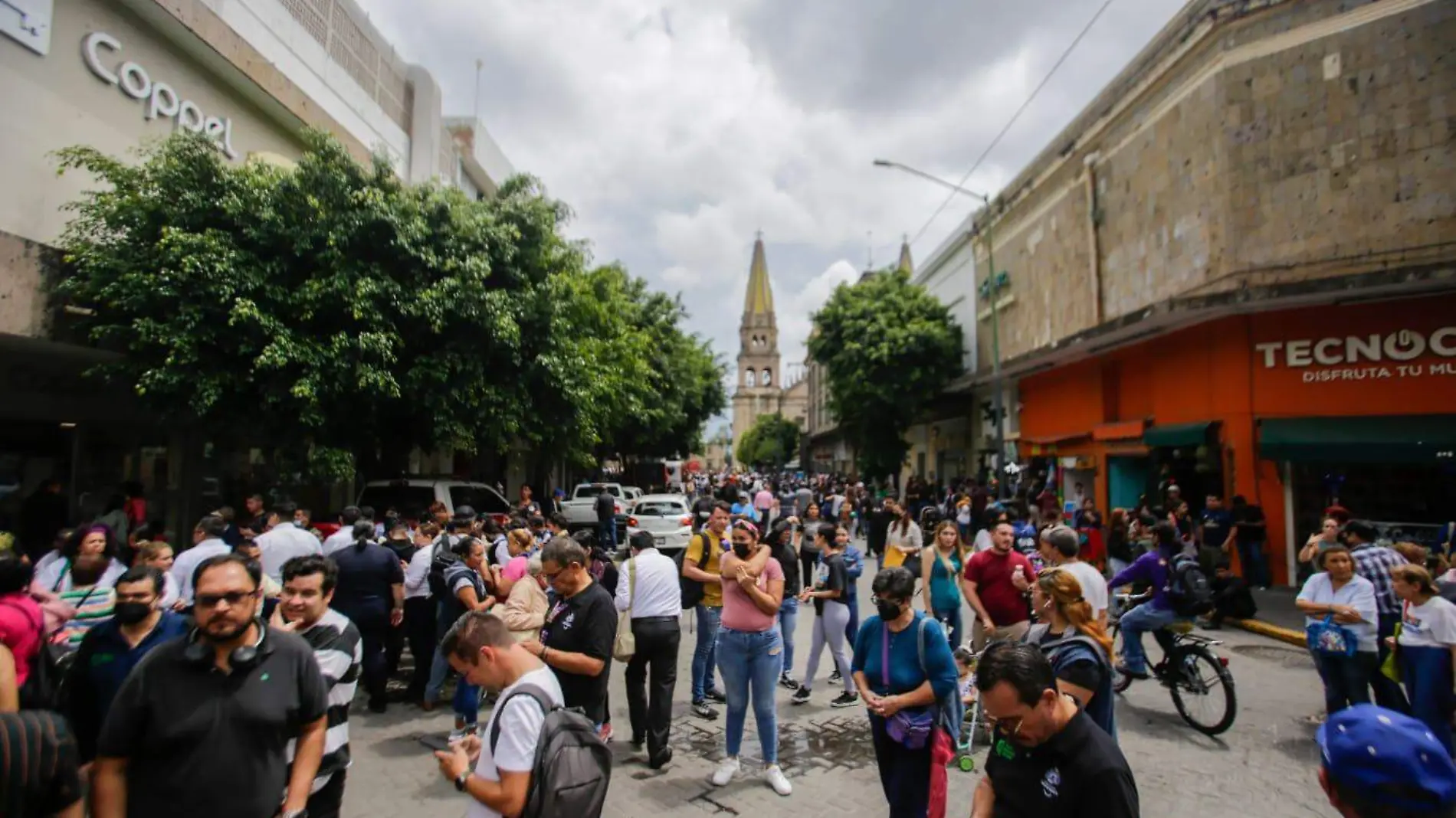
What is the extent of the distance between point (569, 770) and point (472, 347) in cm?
1050

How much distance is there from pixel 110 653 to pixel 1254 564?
14481 millimetres

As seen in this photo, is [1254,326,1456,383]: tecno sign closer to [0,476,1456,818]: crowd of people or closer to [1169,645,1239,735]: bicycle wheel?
[0,476,1456,818]: crowd of people

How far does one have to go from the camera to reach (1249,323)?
12.9 m

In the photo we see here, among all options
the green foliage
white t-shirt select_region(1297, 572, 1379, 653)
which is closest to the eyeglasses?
white t-shirt select_region(1297, 572, 1379, 653)

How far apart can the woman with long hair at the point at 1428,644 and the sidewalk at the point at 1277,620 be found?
4580mm

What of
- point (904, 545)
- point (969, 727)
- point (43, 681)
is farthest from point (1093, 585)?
point (43, 681)

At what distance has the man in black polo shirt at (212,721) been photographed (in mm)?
2463

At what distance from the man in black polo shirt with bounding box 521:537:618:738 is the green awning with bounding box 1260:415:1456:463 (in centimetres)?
1245

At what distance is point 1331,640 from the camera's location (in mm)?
5438

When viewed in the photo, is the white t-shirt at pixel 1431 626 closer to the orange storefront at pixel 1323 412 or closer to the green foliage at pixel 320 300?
the orange storefront at pixel 1323 412

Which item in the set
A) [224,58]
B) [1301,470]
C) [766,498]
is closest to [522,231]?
[224,58]

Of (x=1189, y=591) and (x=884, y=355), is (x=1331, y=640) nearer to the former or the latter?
(x=1189, y=591)

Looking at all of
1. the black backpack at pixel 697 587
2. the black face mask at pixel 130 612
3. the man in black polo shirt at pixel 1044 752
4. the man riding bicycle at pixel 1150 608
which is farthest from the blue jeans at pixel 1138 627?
the black face mask at pixel 130 612

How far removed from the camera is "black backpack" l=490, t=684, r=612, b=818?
241 centimetres
